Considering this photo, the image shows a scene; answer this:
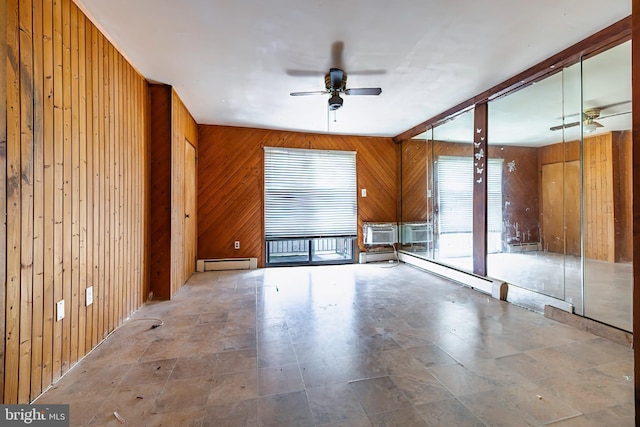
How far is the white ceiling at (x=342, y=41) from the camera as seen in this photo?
199cm

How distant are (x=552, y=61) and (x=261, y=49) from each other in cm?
288

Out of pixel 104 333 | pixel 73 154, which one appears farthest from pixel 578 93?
pixel 104 333

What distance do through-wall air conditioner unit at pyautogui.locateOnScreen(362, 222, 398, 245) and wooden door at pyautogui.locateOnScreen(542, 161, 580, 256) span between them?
2566 millimetres

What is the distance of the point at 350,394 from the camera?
5.23 ft

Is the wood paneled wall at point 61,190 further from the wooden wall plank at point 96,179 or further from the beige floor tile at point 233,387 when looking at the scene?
the beige floor tile at point 233,387

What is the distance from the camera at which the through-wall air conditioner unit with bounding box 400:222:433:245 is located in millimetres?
4996

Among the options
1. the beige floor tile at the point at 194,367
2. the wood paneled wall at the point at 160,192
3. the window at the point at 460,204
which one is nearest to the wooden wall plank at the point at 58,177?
the beige floor tile at the point at 194,367

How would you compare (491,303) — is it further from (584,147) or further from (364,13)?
(364,13)

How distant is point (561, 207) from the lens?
3105 millimetres

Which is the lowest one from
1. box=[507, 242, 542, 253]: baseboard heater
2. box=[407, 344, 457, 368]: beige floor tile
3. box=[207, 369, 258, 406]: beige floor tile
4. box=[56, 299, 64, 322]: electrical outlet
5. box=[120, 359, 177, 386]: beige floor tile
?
box=[207, 369, 258, 406]: beige floor tile

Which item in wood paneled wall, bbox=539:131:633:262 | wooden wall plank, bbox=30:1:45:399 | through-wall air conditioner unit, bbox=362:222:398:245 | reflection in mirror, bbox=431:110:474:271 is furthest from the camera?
through-wall air conditioner unit, bbox=362:222:398:245

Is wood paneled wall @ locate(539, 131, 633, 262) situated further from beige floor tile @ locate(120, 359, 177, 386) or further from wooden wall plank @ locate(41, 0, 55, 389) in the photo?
wooden wall plank @ locate(41, 0, 55, 389)

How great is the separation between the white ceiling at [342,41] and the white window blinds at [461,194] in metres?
1.05

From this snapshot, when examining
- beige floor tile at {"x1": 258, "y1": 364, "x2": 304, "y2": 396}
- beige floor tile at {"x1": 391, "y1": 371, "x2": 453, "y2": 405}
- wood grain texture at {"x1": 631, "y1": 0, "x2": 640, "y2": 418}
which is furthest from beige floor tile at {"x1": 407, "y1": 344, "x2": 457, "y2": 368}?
wood grain texture at {"x1": 631, "y1": 0, "x2": 640, "y2": 418}
